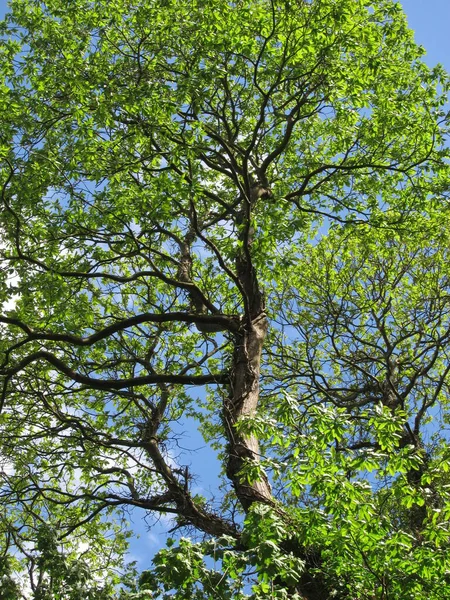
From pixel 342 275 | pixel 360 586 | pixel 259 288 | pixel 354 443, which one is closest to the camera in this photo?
pixel 360 586

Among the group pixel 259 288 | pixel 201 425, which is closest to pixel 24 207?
pixel 259 288

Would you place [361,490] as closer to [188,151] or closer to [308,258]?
[188,151]

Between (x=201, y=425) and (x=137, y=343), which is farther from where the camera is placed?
(x=201, y=425)

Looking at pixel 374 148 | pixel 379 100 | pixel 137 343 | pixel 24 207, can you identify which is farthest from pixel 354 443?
pixel 24 207

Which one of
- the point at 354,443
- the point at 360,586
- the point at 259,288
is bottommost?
the point at 360,586

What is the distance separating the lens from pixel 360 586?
897cm

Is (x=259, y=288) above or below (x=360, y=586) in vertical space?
above

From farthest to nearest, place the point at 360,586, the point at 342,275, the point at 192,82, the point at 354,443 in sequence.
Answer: the point at 342,275 < the point at 354,443 < the point at 192,82 < the point at 360,586

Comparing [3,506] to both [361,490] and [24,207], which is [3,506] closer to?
[24,207]

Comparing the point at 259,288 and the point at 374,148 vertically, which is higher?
the point at 374,148

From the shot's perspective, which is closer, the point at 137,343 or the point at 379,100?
the point at 379,100

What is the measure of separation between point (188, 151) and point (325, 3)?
13.0 ft

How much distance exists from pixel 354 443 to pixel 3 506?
8.77 meters

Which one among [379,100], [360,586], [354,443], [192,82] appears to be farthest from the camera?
[354,443]
